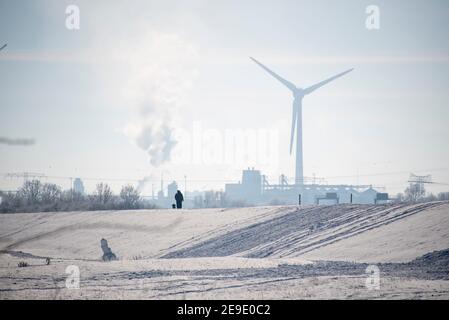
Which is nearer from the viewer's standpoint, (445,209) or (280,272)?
(280,272)

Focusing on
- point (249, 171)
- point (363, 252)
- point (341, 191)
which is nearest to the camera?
point (363, 252)

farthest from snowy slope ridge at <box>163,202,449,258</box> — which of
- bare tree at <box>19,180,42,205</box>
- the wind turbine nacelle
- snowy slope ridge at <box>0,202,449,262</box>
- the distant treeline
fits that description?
bare tree at <box>19,180,42,205</box>

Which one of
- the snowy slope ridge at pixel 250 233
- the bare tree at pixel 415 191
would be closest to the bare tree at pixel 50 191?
the snowy slope ridge at pixel 250 233

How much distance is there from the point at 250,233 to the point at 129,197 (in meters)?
54.9

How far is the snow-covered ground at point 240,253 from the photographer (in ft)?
76.0

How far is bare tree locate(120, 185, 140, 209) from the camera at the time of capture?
8853cm

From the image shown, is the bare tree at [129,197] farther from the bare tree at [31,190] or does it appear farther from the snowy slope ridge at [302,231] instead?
the snowy slope ridge at [302,231]

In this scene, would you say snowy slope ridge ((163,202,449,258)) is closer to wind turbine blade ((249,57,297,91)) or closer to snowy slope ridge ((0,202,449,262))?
snowy slope ridge ((0,202,449,262))

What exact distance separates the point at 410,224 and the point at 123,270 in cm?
1774

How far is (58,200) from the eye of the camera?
329ft

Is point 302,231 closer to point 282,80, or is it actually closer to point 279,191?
point 282,80
